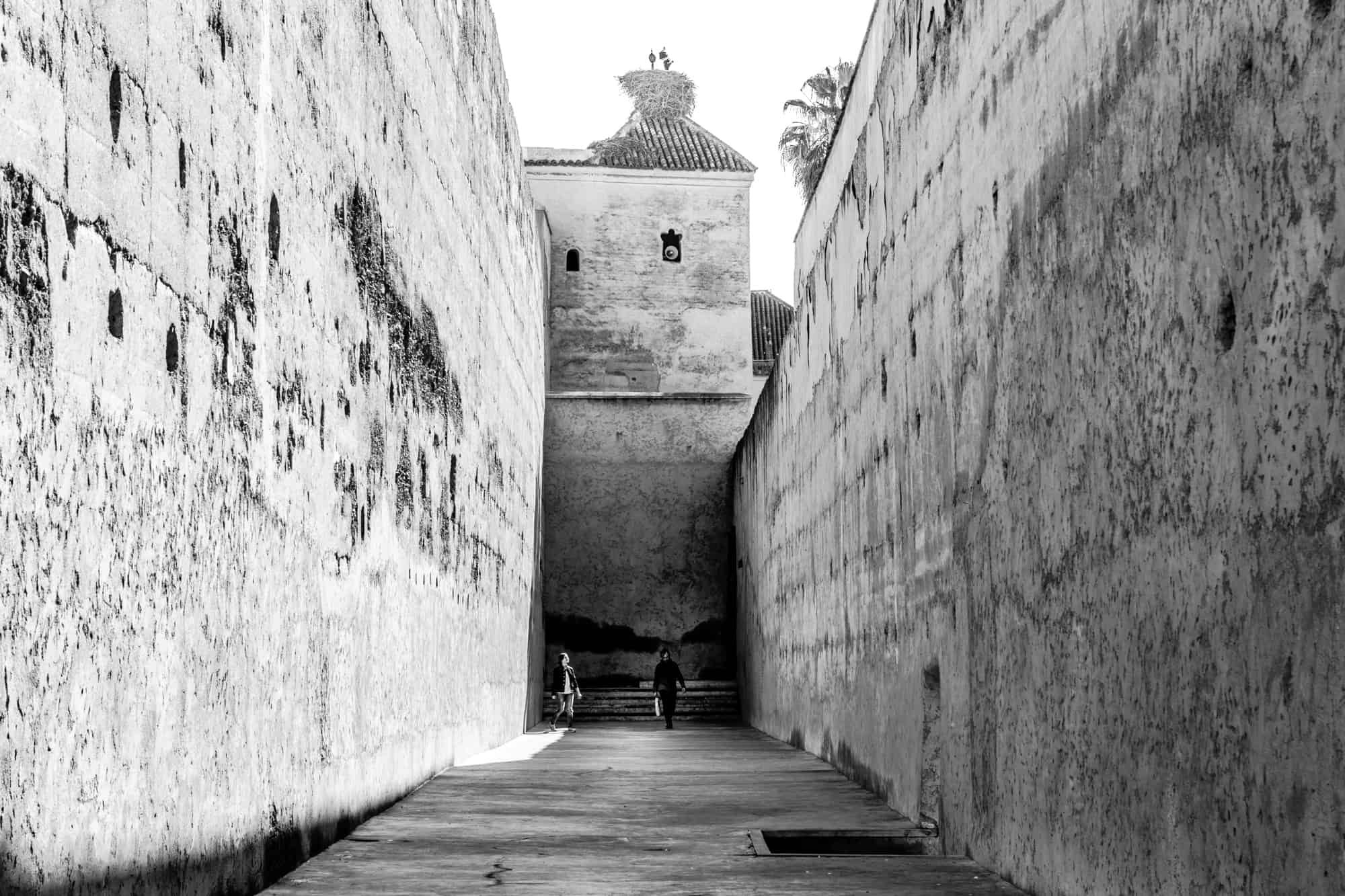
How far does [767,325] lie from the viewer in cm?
3559

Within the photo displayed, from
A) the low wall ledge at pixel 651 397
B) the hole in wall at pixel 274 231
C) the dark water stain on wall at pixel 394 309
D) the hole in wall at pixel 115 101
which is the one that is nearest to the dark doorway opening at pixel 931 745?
the dark water stain on wall at pixel 394 309

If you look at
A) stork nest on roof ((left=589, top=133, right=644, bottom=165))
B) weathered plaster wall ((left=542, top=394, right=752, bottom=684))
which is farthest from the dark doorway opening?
stork nest on roof ((left=589, top=133, right=644, bottom=165))

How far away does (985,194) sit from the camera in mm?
5164

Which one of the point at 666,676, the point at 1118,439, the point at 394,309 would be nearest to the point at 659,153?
the point at 666,676

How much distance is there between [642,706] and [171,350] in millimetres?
16191

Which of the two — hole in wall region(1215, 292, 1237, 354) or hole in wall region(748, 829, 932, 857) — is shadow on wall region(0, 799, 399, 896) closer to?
hole in wall region(748, 829, 932, 857)

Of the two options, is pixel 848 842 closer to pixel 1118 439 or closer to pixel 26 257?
pixel 1118 439

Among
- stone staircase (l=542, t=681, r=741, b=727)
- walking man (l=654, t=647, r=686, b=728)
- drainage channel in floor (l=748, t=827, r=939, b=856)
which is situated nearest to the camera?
drainage channel in floor (l=748, t=827, r=939, b=856)

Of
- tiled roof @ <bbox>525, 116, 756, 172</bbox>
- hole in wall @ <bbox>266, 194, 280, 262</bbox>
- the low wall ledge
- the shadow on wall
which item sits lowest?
the shadow on wall

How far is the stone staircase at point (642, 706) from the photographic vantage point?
753 inches

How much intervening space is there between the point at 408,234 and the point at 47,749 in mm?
4744

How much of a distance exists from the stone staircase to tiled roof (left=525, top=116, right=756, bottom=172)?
9.90 meters

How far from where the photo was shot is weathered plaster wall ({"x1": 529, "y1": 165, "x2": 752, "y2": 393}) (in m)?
25.5

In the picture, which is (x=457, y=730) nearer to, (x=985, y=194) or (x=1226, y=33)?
(x=985, y=194)
